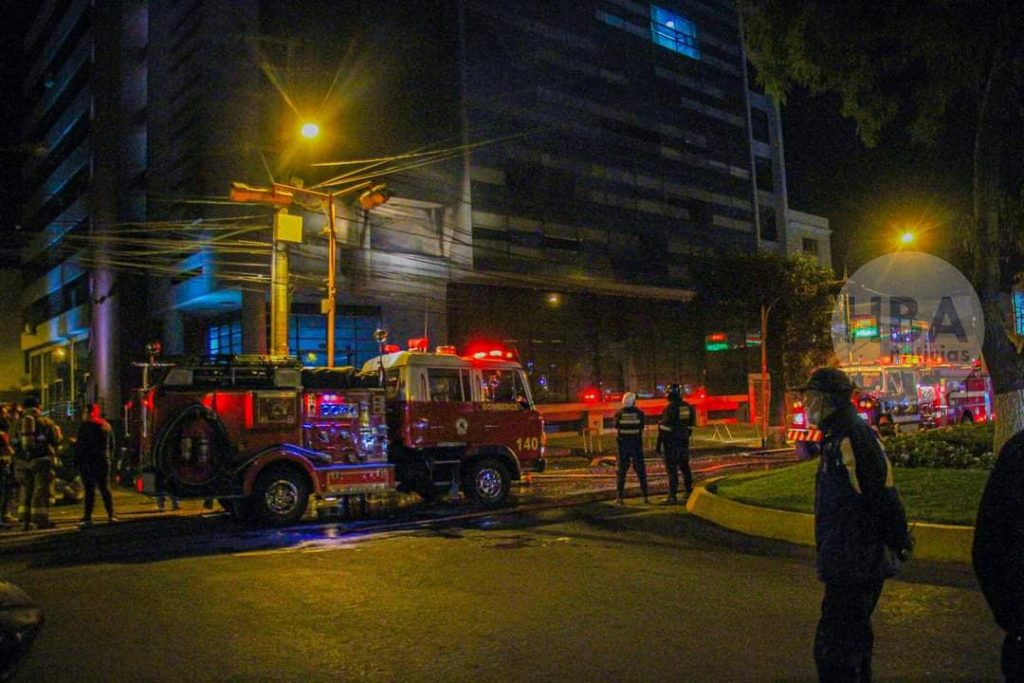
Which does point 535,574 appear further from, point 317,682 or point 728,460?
point 728,460

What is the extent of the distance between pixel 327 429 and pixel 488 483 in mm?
2812

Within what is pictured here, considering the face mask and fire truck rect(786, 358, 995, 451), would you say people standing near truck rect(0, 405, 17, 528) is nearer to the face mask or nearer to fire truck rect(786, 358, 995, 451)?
the face mask

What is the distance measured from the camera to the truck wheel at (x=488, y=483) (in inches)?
538

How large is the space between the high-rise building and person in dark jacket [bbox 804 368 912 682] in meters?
19.7

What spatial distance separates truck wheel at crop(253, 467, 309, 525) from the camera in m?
12.0

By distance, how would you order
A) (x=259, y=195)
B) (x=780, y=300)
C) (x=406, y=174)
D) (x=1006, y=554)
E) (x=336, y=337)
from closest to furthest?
(x=1006, y=554)
(x=259, y=195)
(x=336, y=337)
(x=406, y=174)
(x=780, y=300)

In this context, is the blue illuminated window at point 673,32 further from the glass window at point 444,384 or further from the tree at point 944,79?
the glass window at point 444,384

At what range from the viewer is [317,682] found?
4977 millimetres

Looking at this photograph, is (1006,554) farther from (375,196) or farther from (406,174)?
(406,174)

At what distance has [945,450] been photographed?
12820mm

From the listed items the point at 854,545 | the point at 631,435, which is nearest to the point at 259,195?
the point at 631,435

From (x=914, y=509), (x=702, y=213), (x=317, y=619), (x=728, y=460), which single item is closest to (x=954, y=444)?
(x=914, y=509)

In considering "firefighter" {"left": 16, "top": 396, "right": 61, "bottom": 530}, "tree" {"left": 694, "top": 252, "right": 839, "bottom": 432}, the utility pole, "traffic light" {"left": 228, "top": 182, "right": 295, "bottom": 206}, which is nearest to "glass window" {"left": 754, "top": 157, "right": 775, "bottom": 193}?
"tree" {"left": 694, "top": 252, "right": 839, "bottom": 432}

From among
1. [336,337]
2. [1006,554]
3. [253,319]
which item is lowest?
[1006,554]
